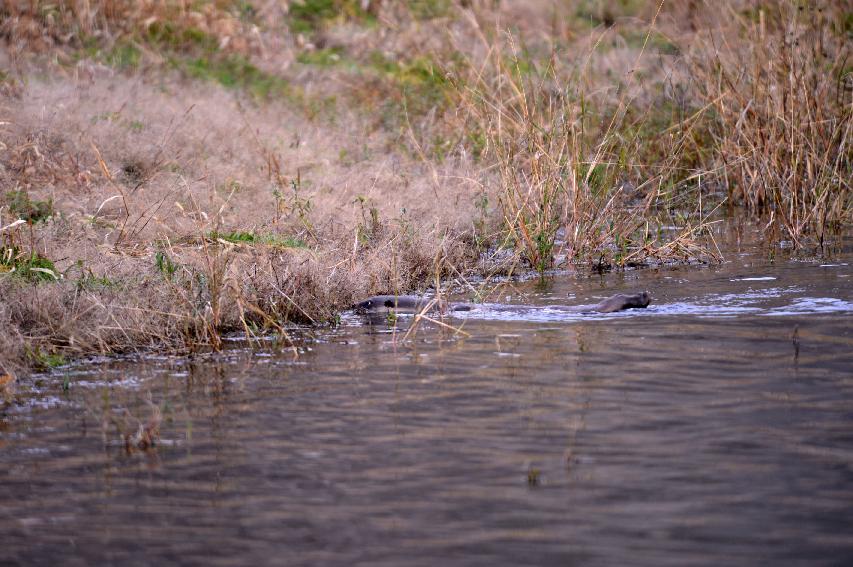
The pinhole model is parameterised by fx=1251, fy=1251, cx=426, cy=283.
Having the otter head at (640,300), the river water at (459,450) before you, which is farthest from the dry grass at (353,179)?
the otter head at (640,300)

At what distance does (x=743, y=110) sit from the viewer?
11.5 metres

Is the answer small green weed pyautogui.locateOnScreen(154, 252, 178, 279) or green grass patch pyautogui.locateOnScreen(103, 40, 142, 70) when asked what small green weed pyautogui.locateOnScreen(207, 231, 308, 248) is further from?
green grass patch pyautogui.locateOnScreen(103, 40, 142, 70)

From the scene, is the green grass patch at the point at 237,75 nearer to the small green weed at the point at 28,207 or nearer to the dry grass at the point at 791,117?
the small green weed at the point at 28,207

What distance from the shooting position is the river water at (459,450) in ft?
14.1

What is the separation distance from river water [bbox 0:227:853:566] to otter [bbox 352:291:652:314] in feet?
1.08

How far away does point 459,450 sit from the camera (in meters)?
5.31

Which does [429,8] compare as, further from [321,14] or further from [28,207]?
[28,207]

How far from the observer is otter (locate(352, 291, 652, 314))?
8.45 metres

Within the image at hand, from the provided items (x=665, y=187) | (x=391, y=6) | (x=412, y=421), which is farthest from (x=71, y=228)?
(x=391, y=6)

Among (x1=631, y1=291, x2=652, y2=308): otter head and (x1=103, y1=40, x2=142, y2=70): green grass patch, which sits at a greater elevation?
(x1=103, y1=40, x2=142, y2=70): green grass patch

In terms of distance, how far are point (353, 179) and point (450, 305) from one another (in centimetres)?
378

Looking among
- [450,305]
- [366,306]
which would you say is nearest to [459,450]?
[450,305]

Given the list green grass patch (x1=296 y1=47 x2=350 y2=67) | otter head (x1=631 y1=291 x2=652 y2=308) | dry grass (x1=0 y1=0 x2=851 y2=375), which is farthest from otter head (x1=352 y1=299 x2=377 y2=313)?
green grass patch (x1=296 y1=47 x2=350 y2=67)

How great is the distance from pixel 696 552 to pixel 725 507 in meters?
0.46
